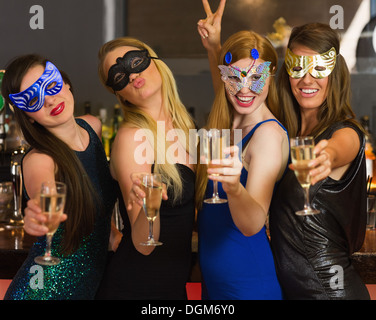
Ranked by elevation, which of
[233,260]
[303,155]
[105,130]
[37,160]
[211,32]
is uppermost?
[105,130]

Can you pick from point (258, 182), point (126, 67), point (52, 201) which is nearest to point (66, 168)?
point (52, 201)

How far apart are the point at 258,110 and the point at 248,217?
0.49m

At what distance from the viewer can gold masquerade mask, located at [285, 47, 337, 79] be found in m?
2.22

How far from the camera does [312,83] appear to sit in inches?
88.5

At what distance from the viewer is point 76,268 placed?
7.00 feet

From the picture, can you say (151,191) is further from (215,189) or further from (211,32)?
(211,32)

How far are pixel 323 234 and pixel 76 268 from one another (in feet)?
2.94

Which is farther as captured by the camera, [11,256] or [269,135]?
[11,256]

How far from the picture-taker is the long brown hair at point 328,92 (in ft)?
7.21

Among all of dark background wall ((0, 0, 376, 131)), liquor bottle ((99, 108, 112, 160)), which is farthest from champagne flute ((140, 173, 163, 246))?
dark background wall ((0, 0, 376, 131))

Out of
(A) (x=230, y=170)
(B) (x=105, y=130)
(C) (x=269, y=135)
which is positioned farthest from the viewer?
(B) (x=105, y=130)

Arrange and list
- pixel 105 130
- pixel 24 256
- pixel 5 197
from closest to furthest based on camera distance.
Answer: pixel 24 256
pixel 5 197
pixel 105 130

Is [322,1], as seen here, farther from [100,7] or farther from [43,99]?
[43,99]

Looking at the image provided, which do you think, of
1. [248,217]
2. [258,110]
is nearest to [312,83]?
[258,110]
